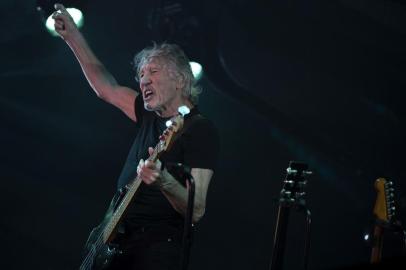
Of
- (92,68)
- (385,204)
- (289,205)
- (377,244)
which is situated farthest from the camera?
(385,204)

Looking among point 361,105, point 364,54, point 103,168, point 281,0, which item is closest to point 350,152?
point 361,105

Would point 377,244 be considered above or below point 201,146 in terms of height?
below

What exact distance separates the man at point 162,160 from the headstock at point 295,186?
0.52m

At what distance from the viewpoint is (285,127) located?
17.5ft

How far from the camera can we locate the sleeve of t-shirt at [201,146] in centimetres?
292

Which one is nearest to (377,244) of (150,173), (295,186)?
(295,186)

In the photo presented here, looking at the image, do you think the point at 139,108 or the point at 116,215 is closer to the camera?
the point at 116,215

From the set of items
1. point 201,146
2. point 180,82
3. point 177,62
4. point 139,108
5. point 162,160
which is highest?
point 177,62

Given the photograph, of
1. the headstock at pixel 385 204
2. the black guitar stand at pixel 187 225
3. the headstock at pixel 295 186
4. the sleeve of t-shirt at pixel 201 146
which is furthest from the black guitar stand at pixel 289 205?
the headstock at pixel 385 204

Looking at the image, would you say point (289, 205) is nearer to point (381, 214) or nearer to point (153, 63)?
point (153, 63)

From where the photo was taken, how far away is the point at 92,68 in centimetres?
361

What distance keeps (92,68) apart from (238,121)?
6.50ft

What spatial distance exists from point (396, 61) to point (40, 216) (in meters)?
3.53

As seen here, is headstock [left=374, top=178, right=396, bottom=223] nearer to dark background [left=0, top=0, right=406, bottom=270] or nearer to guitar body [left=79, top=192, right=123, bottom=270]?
dark background [left=0, top=0, right=406, bottom=270]
